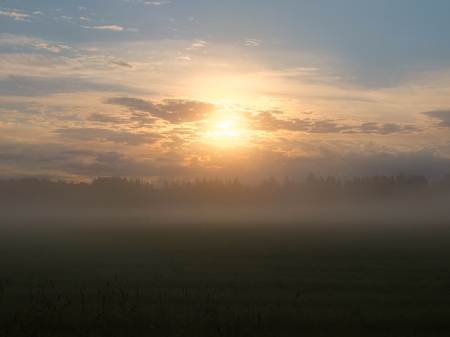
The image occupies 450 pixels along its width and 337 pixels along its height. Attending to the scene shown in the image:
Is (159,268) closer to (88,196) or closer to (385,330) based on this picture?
(385,330)

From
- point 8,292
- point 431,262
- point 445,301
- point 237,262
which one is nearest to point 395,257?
point 431,262

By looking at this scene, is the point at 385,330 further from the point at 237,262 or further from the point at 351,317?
the point at 237,262

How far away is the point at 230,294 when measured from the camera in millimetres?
13625

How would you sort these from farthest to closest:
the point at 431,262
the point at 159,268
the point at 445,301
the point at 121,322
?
the point at 431,262, the point at 159,268, the point at 445,301, the point at 121,322

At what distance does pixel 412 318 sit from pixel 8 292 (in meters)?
12.5

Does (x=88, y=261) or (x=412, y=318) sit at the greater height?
(x=412, y=318)

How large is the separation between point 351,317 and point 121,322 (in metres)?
5.68

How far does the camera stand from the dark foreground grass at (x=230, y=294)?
9.70 m

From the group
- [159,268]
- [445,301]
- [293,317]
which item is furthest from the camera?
[159,268]

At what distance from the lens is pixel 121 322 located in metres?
9.79

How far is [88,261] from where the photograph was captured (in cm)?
2319

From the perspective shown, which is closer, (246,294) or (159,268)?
(246,294)

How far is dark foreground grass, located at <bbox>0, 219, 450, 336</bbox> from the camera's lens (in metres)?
9.70

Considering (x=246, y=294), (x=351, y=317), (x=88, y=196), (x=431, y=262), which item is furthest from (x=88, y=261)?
(x=88, y=196)
